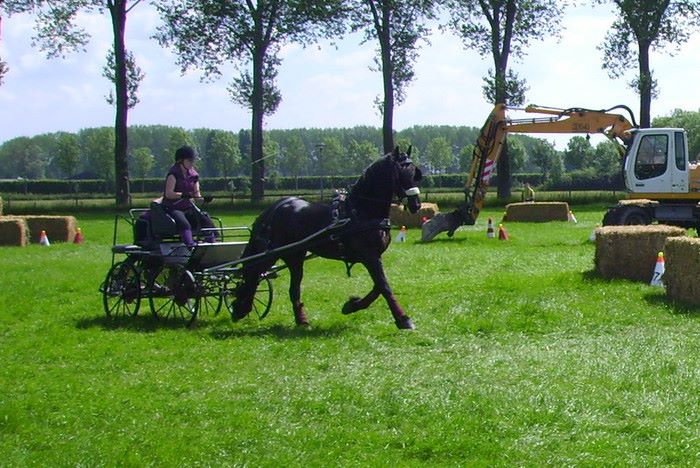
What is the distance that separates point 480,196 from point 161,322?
1456 centimetres

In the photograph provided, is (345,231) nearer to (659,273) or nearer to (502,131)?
(659,273)

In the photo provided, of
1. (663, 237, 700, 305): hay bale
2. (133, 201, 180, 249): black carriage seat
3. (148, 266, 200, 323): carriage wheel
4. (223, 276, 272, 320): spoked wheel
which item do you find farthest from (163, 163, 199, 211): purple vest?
(663, 237, 700, 305): hay bale

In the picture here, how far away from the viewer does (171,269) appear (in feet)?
40.4

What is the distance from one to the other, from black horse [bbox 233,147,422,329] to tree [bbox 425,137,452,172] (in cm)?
10629

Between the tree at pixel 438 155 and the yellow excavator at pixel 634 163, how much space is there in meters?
92.7

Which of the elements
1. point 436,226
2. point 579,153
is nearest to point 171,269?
point 436,226

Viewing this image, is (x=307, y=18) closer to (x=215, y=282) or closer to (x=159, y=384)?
(x=215, y=282)

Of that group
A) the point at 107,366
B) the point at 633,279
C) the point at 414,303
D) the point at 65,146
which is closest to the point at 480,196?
the point at 633,279

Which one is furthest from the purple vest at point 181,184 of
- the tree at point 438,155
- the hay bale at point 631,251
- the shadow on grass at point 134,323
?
the tree at point 438,155

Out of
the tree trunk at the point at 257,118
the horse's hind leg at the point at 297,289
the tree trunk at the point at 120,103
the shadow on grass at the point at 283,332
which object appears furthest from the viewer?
the tree trunk at the point at 257,118

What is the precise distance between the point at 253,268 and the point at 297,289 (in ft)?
1.99

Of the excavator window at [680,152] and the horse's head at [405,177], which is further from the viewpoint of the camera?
the excavator window at [680,152]

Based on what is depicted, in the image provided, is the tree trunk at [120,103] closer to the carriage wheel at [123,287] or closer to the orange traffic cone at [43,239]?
the orange traffic cone at [43,239]

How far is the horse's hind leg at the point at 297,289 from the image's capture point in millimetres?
11828
